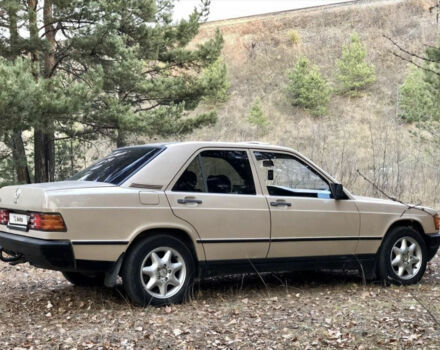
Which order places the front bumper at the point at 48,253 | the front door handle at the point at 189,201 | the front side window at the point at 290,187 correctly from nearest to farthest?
the front bumper at the point at 48,253, the front door handle at the point at 189,201, the front side window at the point at 290,187

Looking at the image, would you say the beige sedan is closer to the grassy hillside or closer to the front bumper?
the front bumper

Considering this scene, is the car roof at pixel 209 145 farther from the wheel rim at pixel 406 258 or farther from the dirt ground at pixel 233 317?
the wheel rim at pixel 406 258

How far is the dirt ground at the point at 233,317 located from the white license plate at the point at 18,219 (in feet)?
2.86

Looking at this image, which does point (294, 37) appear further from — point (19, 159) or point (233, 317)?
point (233, 317)

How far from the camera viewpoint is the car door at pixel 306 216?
5.51 metres

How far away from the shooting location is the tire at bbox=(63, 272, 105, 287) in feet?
19.0

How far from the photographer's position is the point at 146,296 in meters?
4.77

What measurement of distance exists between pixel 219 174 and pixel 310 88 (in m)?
34.9

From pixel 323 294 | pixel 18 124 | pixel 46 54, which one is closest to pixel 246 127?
pixel 46 54

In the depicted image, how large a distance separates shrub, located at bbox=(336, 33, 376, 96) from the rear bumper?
3880cm

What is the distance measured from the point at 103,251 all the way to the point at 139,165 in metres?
0.94

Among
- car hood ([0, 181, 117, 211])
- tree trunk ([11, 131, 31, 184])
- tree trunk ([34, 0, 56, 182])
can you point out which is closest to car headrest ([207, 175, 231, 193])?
car hood ([0, 181, 117, 211])

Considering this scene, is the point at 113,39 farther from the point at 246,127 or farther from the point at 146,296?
the point at 246,127

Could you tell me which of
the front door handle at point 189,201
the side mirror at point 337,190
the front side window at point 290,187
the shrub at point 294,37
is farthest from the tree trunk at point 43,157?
the shrub at point 294,37
